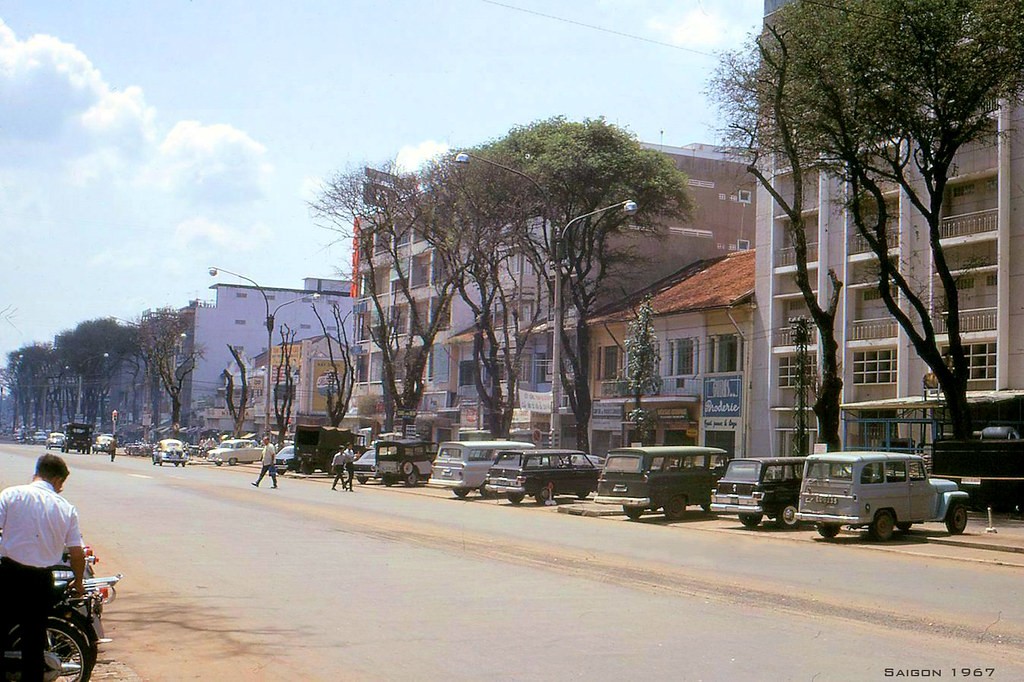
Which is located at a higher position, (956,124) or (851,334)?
(956,124)

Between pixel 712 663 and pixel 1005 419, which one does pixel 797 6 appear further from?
pixel 712 663

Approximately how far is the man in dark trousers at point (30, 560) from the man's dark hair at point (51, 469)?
0.21 m

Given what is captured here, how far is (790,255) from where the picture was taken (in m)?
47.1

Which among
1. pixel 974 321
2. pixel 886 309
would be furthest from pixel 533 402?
pixel 974 321

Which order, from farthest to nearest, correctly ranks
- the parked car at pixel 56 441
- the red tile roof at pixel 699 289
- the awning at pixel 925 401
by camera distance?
the parked car at pixel 56 441 < the red tile roof at pixel 699 289 < the awning at pixel 925 401

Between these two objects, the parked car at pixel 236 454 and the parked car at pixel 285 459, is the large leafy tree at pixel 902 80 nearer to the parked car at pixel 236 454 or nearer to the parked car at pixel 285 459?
the parked car at pixel 285 459

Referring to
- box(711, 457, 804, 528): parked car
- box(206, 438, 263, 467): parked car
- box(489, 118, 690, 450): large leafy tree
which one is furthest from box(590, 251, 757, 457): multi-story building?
box(206, 438, 263, 467): parked car

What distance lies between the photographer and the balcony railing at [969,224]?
3875cm

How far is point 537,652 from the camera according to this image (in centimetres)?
963

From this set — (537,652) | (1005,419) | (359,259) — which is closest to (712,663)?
(537,652)

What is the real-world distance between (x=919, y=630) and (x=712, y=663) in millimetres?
3091

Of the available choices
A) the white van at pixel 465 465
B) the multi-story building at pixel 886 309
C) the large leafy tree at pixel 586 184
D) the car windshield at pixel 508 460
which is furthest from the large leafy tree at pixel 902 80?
the large leafy tree at pixel 586 184

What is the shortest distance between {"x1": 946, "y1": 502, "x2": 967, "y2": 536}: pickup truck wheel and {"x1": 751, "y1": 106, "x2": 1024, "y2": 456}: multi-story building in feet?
39.1

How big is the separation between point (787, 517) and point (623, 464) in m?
4.53
